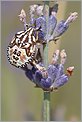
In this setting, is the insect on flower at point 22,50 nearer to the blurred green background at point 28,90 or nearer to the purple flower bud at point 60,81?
the purple flower bud at point 60,81

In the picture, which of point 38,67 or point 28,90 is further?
point 28,90

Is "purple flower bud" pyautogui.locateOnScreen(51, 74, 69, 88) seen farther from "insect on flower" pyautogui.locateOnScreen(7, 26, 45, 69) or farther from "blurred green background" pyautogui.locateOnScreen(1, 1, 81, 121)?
"blurred green background" pyautogui.locateOnScreen(1, 1, 81, 121)

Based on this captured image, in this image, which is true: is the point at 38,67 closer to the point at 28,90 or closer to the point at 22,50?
the point at 22,50

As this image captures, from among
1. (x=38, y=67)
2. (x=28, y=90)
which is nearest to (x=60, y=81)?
(x=38, y=67)

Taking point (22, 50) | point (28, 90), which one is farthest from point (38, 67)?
point (28, 90)

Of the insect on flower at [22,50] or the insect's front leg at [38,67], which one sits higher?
the insect on flower at [22,50]

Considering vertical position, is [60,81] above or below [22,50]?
below

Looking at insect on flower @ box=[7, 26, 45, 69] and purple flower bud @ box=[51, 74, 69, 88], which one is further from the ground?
insect on flower @ box=[7, 26, 45, 69]

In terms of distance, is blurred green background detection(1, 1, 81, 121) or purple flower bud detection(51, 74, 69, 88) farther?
blurred green background detection(1, 1, 81, 121)

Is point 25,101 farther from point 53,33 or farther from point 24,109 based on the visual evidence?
point 53,33

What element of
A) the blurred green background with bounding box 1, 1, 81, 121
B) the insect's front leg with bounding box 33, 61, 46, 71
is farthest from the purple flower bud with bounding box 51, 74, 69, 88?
the blurred green background with bounding box 1, 1, 81, 121

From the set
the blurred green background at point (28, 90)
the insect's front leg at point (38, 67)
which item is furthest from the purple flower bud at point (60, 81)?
the blurred green background at point (28, 90)
